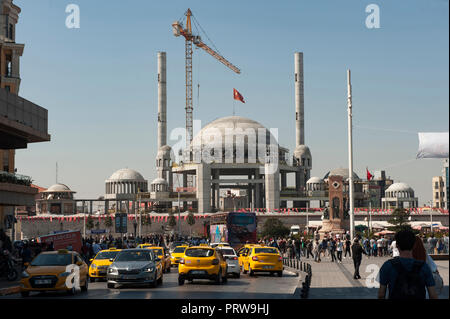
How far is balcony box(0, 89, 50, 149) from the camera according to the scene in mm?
36750

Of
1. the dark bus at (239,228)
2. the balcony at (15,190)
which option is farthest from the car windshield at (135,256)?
the dark bus at (239,228)

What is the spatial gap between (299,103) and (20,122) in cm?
9722

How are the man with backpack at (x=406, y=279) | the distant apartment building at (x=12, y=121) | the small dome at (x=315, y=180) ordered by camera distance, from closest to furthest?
the man with backpack at (x=406, y=279)
the distant apartment building at (x=12, y=121)
the small dome at (x=315, y=180)

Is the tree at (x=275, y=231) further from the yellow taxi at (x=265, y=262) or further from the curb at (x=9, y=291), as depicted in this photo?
the curb at (x=9, y=291)

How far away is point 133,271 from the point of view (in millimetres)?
21094

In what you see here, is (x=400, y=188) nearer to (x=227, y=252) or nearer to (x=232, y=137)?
(x=232, y=137)

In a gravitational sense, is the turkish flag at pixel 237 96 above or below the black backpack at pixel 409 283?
above

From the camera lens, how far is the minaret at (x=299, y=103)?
131750 millimetres

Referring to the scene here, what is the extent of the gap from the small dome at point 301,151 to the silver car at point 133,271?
366 feet

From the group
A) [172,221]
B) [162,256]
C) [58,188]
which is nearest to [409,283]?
[162,256]

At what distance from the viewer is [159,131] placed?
138m

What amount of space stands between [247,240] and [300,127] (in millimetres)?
86356

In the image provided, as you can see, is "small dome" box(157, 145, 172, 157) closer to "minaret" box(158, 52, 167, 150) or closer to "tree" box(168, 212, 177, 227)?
"minaret" box(158, 52, 167, 150)
